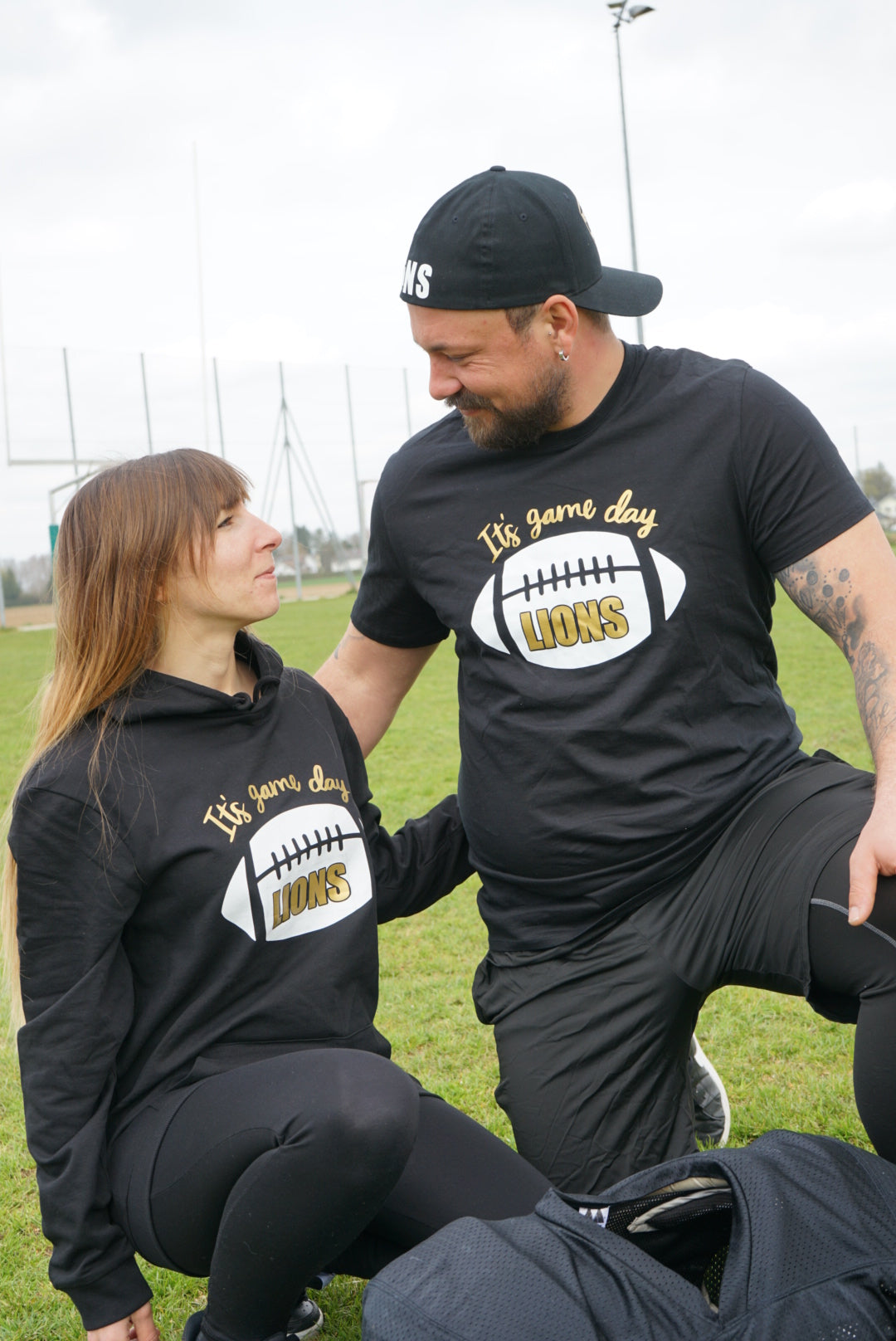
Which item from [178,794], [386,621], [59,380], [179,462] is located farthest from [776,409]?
[59,380]

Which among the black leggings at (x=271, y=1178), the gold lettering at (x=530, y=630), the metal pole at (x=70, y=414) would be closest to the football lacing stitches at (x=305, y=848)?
the black leggings at (x=271, y=1178)

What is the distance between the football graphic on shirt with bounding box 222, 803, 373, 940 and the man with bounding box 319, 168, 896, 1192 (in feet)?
1.26

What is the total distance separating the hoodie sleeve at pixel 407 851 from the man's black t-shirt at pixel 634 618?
19 cm

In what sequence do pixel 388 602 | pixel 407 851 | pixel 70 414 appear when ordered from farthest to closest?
pixel 70 414 → pixel 388 602 → pixel 407 851

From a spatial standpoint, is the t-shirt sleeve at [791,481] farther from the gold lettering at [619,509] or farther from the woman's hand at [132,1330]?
the woman's hand at [132,1330]

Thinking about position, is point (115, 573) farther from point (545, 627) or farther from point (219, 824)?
point (545, 627)

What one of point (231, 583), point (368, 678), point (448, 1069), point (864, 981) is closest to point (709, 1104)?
point (448, 1069)

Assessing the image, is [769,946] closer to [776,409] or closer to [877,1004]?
[877,1004]

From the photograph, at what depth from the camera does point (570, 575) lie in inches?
104

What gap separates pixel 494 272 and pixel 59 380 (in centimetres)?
3185

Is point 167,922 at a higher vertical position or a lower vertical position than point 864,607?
lower

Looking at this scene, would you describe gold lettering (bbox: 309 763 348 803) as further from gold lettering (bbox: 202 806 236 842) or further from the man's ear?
the man's ear

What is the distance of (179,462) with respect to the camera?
2.50 metres

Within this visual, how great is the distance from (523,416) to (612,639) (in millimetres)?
531
